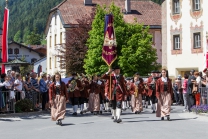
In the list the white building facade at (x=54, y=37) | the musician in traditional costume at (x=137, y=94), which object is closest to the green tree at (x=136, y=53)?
the white building facade at (x=54, y=37)

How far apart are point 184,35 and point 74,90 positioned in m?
23.3

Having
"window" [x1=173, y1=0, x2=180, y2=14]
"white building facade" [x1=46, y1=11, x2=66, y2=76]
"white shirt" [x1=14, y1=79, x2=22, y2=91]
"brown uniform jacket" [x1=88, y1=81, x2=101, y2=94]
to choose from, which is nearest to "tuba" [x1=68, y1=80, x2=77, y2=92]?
"brown uniform jacket" [x1=88, y1=81, x2=101, y2=94]

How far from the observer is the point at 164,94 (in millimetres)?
18922

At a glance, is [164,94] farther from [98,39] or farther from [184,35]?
[98,39]

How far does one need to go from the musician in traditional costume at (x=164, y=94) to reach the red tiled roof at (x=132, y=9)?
47463 mm

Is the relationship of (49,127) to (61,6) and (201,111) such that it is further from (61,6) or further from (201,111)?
(61,6)

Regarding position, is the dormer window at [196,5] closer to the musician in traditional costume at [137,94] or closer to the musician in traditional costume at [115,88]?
the musician in traditional costume at [137,94]

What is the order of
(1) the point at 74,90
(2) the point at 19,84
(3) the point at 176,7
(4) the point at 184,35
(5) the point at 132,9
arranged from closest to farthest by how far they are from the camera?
(2) the point at 19,84 < (1) the point at 74,90 < (4) the point at 184,35 < (3) the point at 176,7 < (5) the point at 132,9

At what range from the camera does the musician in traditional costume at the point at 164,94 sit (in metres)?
18.7

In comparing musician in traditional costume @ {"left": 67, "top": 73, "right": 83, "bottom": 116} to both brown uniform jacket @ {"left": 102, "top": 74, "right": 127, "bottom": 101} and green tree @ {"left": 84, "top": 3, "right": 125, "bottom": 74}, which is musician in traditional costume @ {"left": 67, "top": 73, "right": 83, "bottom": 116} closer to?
brown uniform jacket @ {"left": 102, "top": 74, "right": 127, "bottom": 101}

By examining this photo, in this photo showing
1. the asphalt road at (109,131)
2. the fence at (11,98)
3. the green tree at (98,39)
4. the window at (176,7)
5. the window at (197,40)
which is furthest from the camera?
the green tree at (98,39)

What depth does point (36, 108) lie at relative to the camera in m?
24.3

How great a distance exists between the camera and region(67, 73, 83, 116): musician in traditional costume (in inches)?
911

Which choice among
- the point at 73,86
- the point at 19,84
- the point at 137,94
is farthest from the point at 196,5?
the point at 19,84
